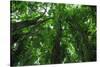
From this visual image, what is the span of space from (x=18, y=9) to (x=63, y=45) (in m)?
0.71

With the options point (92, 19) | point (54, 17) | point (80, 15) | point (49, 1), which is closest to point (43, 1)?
point (49, 1)

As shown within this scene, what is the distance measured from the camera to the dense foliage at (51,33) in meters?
2.40

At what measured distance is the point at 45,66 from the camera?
2504 mm

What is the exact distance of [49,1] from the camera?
2527 millimetres

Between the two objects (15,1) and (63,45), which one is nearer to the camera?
(15,1)

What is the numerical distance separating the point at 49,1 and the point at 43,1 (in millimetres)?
78

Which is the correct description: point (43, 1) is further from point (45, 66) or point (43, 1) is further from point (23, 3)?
point (45, 66)

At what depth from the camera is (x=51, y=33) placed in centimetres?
253

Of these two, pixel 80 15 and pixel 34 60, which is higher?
pixel 80 15

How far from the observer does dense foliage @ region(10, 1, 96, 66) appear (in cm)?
240
